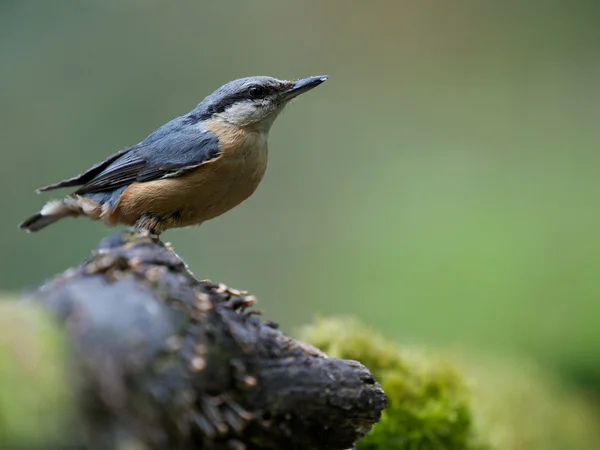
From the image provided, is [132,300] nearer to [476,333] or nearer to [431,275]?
[476,333]

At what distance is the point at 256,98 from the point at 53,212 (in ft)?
4.44

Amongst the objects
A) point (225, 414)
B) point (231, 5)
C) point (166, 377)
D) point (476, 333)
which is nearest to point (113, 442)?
point (166, 377)

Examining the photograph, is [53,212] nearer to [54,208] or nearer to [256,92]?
[54,208]

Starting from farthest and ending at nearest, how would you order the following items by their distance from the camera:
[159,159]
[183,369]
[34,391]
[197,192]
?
[159,159], [197,192], [183,369], [34,391]

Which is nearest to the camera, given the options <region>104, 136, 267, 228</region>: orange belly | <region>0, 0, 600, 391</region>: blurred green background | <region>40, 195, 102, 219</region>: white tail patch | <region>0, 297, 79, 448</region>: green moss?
<region>0, 297, 79, 448</region>: green moss

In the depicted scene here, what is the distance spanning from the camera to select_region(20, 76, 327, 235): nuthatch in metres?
3.51

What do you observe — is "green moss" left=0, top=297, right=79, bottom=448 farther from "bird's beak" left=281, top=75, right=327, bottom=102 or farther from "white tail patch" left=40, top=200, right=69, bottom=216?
"bird's beak" left=281, top=75, right=327, bottom=102

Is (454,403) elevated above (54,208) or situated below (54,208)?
above

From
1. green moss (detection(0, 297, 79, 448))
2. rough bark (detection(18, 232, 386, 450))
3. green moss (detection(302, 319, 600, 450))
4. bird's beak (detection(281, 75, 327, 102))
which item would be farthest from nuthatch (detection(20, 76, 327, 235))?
green moss (detection(0, 297, 79, 448))

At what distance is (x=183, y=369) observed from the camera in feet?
5.39

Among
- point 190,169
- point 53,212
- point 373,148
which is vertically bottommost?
point 53,212

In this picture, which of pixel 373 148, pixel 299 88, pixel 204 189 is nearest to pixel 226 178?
pixel 204 189

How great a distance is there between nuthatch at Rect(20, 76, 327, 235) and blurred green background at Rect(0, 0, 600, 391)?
3.27 metres

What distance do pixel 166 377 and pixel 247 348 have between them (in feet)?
1.13
